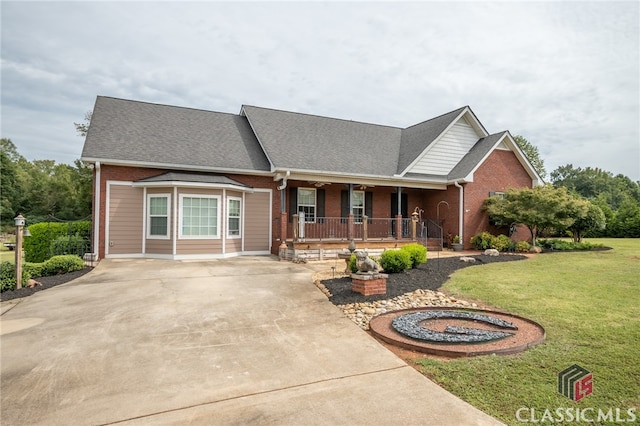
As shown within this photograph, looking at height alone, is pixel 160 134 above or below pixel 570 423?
above

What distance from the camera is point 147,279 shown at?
8992mm

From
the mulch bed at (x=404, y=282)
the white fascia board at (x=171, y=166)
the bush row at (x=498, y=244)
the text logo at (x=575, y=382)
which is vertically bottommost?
the text logo at (x=575, y=382)

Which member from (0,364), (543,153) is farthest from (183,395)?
(543,153)

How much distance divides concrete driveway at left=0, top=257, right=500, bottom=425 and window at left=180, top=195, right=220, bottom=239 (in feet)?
18.6

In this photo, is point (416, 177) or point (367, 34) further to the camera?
point (416, 177)

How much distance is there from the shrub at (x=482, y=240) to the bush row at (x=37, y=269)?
15893mm

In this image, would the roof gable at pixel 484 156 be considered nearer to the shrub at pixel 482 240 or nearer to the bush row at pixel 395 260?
the shrub at pixel 482 240

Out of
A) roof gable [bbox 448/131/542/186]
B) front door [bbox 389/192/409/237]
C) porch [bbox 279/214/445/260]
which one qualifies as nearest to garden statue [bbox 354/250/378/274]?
porch [bbox 279/214/445/260]

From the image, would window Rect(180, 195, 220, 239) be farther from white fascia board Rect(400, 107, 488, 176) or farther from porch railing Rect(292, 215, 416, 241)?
white fascia board Rect(400, 107, 488, 176)

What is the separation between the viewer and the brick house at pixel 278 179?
1305 centimetres

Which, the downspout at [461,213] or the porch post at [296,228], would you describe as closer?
the porch post at [296,228]

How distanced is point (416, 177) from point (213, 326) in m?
13.5

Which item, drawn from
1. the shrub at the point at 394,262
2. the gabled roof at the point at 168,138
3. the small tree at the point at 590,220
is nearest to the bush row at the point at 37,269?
the gabled roof at the point at 168,138

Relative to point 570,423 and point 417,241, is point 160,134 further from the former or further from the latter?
point 570,423
